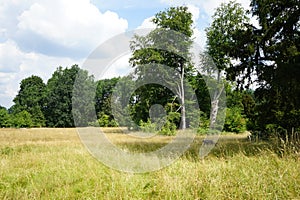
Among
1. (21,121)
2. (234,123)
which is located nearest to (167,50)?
(234,123)

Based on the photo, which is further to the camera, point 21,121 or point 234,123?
point 21,121

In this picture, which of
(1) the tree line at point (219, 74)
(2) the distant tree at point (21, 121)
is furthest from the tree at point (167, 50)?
(2) the distant tree at point (21, 121)

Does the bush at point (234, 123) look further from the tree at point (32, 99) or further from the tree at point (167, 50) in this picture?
the tree at point (32, 99)

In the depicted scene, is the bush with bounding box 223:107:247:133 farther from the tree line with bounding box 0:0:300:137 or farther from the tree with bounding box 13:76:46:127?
the tree with bounding box 13:76:46:127

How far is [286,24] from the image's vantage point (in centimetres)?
1001

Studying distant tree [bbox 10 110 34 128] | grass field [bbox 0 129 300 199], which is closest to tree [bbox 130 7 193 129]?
grass field [bbox 0 129 300 199]

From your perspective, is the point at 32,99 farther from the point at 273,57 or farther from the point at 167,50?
the point at 273,57

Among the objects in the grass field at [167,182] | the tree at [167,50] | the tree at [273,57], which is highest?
the tree at [167,50]

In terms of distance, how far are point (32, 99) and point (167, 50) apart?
5110cm

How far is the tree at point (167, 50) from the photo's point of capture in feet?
86.0

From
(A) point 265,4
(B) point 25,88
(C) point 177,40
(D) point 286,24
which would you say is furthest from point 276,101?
(B) point 25,88

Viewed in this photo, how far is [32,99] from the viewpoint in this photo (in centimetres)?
6656

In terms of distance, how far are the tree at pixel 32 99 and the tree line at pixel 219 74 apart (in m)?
0.25

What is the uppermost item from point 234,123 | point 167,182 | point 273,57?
point 273,57
